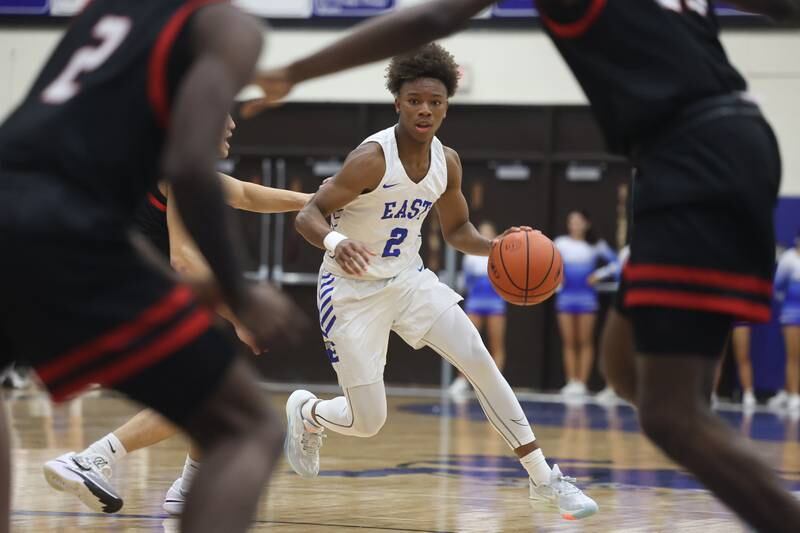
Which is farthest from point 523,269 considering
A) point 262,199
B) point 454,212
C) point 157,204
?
point 157,204

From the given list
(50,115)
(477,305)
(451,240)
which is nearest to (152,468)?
(451,240)

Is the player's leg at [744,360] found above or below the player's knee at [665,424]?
below

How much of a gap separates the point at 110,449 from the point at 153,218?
3.78 ft

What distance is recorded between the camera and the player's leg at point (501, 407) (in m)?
5.87

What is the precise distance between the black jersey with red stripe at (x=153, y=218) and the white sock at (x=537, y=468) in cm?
208

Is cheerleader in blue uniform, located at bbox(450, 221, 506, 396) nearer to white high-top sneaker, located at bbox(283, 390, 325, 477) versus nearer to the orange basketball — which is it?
white high-top sneaker, located at bbox(283, 390, 325, 477)

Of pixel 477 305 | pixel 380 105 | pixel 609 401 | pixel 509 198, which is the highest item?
pixel 380 105

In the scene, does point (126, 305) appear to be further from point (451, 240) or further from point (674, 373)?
point (451, 240)

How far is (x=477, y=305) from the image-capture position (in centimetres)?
1612

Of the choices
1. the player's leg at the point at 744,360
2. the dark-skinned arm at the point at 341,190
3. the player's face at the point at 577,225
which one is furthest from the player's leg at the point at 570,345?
the dark-skinned arm at the point at 341,190

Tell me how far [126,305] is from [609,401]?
13.3m

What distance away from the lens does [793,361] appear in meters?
15.4

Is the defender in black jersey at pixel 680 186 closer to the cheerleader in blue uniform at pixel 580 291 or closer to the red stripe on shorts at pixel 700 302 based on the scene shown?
the red stripe on shorts at pixel 700 302

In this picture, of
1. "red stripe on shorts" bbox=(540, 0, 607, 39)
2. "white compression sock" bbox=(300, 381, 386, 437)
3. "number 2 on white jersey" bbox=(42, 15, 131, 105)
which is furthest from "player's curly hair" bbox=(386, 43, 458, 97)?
"number 2 on white jersey" bbox=(42, 15, 131, 105)
